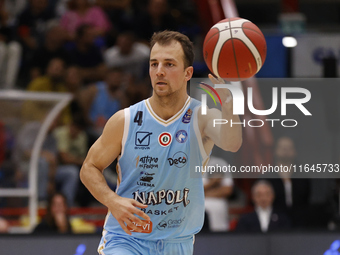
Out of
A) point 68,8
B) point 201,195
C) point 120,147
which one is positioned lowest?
point 201,195

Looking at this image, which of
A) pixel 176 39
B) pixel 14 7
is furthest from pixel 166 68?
pixel 14 7

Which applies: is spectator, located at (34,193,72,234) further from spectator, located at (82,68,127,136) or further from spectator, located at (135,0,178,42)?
spectator, located at (135,0,178,42)

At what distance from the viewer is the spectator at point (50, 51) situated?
408 inches

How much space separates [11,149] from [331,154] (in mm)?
4367

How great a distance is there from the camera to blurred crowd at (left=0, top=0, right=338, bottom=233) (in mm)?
7699

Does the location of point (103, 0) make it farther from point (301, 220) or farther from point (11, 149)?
point (301, 220)

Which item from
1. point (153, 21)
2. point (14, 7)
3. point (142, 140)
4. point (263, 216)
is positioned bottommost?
point (263, 216)

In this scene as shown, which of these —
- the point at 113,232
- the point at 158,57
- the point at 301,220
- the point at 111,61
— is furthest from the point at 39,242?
the point at 111,61

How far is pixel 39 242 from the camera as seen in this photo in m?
6.13

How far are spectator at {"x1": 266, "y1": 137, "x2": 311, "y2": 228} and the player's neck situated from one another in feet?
11.1

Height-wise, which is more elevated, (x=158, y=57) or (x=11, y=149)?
(x=158, y=57)

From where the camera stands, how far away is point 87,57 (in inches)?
413

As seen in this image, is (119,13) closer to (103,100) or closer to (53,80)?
(53,80)

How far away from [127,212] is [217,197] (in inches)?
172
